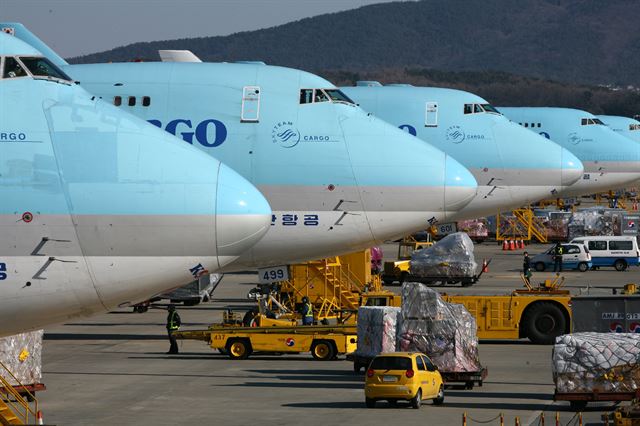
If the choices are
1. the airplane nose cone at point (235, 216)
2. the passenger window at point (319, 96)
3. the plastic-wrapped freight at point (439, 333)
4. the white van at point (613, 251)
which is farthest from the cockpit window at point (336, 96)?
the white van at point (613, 251)

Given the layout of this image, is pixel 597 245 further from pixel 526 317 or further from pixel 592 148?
pixel 526 317

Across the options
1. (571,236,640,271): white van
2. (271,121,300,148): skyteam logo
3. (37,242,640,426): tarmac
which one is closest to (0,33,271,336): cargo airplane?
(37,242,640,426): tarmac

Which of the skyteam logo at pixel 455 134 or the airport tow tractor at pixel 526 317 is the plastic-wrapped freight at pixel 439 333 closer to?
the airport tow tractor at pixel 526 317

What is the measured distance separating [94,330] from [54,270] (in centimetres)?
3839

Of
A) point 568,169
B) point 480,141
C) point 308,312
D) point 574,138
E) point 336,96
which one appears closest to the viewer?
point 336,96

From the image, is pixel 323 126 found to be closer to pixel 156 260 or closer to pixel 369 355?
pixel 369 355

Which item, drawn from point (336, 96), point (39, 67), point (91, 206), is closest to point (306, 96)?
point (336, 96)

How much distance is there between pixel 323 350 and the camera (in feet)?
146

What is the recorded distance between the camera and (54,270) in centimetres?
1655

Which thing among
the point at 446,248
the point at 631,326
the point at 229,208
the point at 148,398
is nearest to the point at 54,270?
the point at 229,208

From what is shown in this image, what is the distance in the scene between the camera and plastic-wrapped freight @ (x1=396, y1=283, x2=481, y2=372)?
124 feet

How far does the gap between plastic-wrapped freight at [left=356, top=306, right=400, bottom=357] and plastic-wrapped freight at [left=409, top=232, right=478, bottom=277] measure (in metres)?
33.0

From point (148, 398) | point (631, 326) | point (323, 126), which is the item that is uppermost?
point (323, 126)

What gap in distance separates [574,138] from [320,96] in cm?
6496
